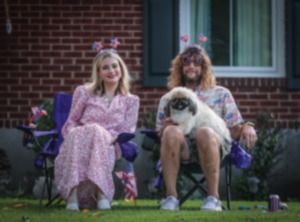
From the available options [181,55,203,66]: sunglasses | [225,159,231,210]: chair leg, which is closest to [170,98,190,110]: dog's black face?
[181,55,203,66]: sunglasses

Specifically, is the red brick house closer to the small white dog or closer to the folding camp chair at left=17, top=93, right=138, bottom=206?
the folding camp chair at left=17, top=93, right=138, bottom=206

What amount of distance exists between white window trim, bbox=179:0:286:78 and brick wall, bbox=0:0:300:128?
1.88 ft

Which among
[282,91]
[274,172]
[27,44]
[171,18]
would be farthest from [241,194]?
[27,44]

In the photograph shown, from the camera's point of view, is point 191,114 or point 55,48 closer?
point 191,114

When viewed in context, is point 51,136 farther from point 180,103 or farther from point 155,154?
point 155,154

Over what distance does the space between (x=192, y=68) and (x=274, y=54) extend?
9.67 ft

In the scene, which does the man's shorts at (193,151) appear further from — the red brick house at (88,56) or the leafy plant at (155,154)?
the red brick house at (88,56)

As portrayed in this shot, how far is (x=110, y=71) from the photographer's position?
864 cm

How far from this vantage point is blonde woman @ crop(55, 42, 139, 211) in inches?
322

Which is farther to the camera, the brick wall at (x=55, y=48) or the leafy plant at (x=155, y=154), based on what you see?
the brick wall at (x=55, y=48)

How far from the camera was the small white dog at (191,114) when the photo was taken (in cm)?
812

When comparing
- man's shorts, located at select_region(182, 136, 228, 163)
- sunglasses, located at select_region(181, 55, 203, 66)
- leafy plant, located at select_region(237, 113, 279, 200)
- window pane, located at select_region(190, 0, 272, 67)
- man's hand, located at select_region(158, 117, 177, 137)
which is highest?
window pane, located at select_region(190, 0, 272, 67)

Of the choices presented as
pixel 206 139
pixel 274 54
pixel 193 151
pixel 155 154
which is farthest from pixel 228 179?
pixel 274 54

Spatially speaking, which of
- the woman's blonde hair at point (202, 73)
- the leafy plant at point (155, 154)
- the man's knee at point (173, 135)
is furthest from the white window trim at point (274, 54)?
the man's knee at point (173, 135)
